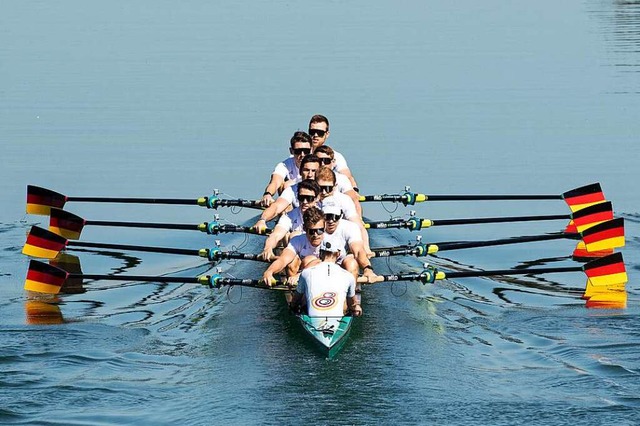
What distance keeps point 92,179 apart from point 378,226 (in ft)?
27.5

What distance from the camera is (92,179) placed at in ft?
78.7

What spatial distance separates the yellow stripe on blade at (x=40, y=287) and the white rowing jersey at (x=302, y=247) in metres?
3.77

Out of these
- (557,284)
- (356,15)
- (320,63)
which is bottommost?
(557,284)

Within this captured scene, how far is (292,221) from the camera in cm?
1563

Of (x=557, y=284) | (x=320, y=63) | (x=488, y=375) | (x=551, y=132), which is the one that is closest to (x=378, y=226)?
(x=557, y=284)

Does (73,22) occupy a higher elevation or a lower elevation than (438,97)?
higher

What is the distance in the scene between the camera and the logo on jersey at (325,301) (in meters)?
13.0

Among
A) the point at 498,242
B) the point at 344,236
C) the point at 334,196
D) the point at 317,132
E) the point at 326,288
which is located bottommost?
the point at 326,288

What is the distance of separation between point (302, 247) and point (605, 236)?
5.27 m

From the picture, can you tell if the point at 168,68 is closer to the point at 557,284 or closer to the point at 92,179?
the point at 92,179

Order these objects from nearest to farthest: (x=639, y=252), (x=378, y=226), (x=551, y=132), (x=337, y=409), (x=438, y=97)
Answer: (x=337, y=409)
(x=378, y=226)
(x=639, y=252)
(x=551, y=132)
(x=438, y=97)

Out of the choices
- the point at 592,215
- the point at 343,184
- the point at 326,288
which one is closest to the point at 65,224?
the point at 343,184

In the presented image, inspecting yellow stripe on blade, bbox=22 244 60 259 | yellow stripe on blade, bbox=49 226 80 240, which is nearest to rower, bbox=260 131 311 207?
yellow stripe on blade, bbox=22 244 60 259

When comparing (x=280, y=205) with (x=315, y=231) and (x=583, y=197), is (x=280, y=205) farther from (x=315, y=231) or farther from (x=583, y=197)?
(x=583, y=197)
